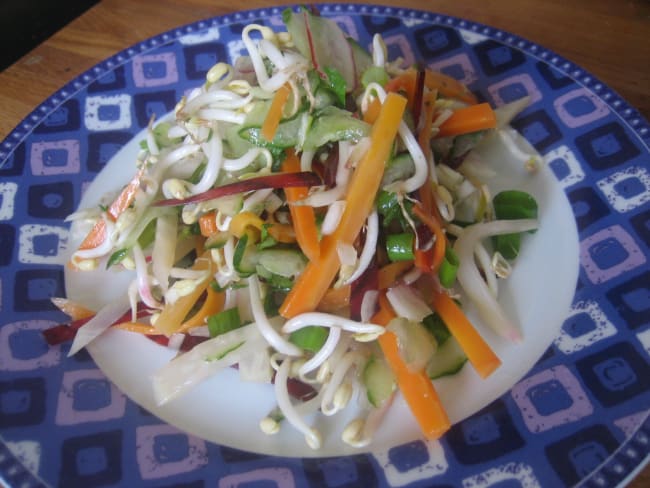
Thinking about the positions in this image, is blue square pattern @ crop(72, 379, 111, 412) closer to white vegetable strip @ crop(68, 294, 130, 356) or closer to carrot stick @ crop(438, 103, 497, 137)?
white vegetable strip @ crop(68, 294, 130, 356)

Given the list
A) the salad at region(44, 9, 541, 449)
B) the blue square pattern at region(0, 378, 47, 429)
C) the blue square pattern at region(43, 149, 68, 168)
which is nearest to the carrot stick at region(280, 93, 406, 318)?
the salad at region(44, 9, 541, 449)

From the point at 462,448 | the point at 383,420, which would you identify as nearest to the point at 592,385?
the point at 462,448

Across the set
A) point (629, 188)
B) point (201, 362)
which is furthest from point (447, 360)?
point (629, 188)

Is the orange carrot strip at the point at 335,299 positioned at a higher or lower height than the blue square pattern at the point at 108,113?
lower

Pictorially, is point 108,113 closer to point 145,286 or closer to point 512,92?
point 145,286

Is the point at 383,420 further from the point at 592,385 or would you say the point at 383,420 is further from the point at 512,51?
the point at 512,51

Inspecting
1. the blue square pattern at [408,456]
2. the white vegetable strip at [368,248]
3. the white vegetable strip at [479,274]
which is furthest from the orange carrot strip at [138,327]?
the white vegetable strip at [479,274]

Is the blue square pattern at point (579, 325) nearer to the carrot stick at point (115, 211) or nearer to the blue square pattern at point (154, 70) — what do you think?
the carrot stick at point (115, 211)
